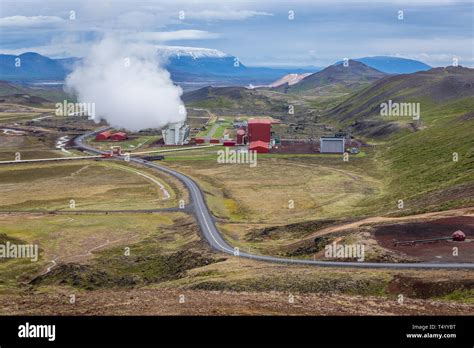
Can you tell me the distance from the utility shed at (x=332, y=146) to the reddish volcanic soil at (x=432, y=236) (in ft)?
361

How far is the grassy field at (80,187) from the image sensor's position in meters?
108

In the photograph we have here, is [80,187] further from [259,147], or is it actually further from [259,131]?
[259,131]

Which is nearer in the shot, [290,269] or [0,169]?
[290,269]

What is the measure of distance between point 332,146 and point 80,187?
85.7m

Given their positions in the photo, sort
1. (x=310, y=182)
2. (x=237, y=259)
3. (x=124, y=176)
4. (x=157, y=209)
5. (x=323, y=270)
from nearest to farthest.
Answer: (x=323, y=270), (x=237, y=259), (x=157, y=209), (x=310, y=182), (x=124, y=176)

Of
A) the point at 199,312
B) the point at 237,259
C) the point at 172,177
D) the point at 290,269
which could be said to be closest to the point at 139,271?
the point at 237,259

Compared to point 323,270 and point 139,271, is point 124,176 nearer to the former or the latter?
point 139,271

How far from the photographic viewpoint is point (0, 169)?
154 metres

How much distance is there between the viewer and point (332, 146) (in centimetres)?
18225

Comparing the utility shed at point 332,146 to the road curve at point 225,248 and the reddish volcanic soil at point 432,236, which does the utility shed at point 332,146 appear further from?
the reddish volcanic soil at point 432,236

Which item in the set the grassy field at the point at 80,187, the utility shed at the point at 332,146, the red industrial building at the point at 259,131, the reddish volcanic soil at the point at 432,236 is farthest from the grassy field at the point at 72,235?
the red industrial building at the point at 259,131
